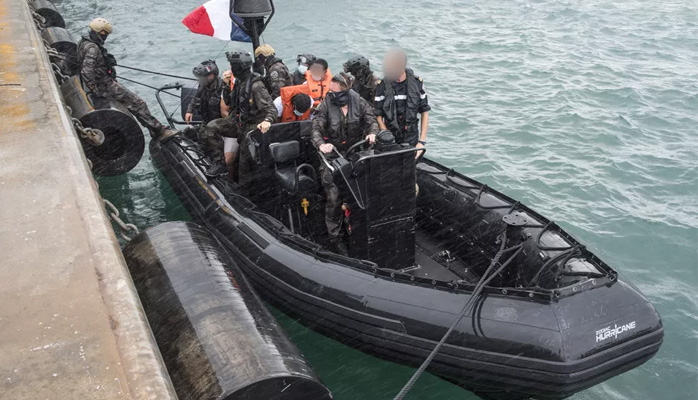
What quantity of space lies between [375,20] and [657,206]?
1476 cm

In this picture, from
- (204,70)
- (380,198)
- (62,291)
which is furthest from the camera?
(204,70)

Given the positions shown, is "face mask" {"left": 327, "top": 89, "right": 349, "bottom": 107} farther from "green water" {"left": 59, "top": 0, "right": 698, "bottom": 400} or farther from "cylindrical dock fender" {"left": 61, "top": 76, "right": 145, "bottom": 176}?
"cylindrical dock fender" {"left": 61, "top": 76, "right": 145, "bottom": 176}

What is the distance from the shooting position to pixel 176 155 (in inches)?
327

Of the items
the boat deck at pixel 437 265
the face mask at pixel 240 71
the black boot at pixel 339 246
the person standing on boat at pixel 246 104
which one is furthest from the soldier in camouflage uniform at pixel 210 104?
the boat deck at pixel 437 265

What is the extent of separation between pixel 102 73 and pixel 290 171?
14.6ft

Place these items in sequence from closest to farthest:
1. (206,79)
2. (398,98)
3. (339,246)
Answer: (398,98)
(339,246)
(206,79)

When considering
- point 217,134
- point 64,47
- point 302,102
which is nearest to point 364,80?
point 302,102

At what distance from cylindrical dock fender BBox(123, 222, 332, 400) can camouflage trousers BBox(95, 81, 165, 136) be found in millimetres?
4930

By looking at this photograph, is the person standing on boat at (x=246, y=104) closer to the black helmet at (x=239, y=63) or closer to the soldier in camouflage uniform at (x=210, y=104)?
the black helmet at (x=239, y=63)

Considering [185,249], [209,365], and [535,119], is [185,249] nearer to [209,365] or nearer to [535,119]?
[209,365]

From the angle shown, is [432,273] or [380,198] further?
[432,273]

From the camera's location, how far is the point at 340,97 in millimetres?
5781

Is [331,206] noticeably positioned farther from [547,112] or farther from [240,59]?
[547,112]

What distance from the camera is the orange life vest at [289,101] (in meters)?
6.82
